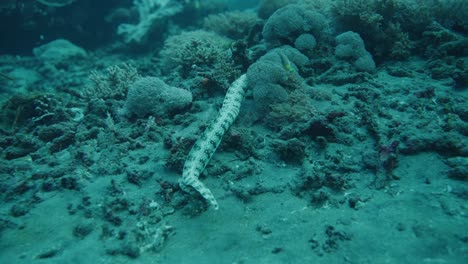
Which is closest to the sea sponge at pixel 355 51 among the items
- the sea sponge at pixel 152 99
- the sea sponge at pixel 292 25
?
the sea sponge at pixel 292 25

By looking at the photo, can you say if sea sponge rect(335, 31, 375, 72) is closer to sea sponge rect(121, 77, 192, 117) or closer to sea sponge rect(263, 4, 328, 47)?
sea sponge rect(263, 4, 328, 47)

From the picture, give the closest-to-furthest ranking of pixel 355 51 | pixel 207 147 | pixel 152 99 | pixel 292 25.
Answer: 1. pixel 207 147
2. pixel 152 99
3. pixel 355 51
4. pixel 292 25

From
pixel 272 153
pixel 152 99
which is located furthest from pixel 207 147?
pixel 152 99

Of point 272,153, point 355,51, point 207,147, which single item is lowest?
point 272,153

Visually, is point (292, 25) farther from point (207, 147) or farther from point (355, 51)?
point (207, 147)

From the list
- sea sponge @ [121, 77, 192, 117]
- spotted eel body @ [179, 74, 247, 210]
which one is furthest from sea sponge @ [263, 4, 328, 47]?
sea sponge @ [121, 77, 192, 117]

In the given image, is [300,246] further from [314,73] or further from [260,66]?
[314,73]

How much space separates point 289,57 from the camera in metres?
7.88

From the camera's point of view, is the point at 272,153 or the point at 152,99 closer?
the point at 272,153

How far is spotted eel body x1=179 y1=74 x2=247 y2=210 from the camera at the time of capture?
473cm

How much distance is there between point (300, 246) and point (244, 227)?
0.88 metres

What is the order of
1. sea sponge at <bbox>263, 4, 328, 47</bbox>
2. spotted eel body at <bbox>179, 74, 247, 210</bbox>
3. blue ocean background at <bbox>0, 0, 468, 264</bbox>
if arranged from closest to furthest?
blue ocean background at <bbox>0, 0, 468, 264</bbox> < spotted eel body at <bbox>179, 74, 247, 210</bbox> < sea sponge at <bbox>263, 4, 328, 47</bbox>

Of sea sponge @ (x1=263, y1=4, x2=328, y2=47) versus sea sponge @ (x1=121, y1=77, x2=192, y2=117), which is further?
sea sponge @ (x1=263, y1=4, x2=328, y2=47)

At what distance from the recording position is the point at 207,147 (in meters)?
5.34
